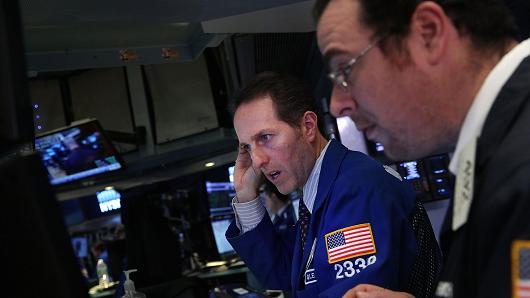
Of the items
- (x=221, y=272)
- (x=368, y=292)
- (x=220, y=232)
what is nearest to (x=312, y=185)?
(x=368, y=292)

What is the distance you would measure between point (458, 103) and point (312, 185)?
32.3 inches

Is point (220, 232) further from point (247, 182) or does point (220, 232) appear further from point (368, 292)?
point (368, 292)

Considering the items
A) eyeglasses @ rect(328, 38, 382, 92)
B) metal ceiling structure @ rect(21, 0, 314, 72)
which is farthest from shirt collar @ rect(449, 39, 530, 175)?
metal ceiling structure @ rect(21, 0, 314, 72)

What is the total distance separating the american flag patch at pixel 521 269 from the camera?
1.91 feet

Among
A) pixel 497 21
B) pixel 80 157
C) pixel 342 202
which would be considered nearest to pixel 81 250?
pixel 80 157

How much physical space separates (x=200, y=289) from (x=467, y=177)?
1.30m

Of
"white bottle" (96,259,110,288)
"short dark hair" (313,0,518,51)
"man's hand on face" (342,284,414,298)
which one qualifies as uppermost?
"short dark hair" (313,0,518,51)

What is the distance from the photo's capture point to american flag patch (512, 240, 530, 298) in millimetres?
583

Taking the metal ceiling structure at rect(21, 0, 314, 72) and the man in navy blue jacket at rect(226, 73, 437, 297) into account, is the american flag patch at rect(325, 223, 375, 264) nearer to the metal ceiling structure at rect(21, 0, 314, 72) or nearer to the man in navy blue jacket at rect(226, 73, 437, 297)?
the man in navy blue jacket at rect(226, 73, 437, 297)

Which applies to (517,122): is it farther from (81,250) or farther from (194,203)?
(81,250)

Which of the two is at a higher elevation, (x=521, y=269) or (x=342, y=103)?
(x=342, y=103)

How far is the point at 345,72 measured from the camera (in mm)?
932

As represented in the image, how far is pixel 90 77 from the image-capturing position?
20.1 ft

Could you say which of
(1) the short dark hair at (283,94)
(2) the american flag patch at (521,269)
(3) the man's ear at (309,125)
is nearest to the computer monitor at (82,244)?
(1) the short dark hair at (283,94)
